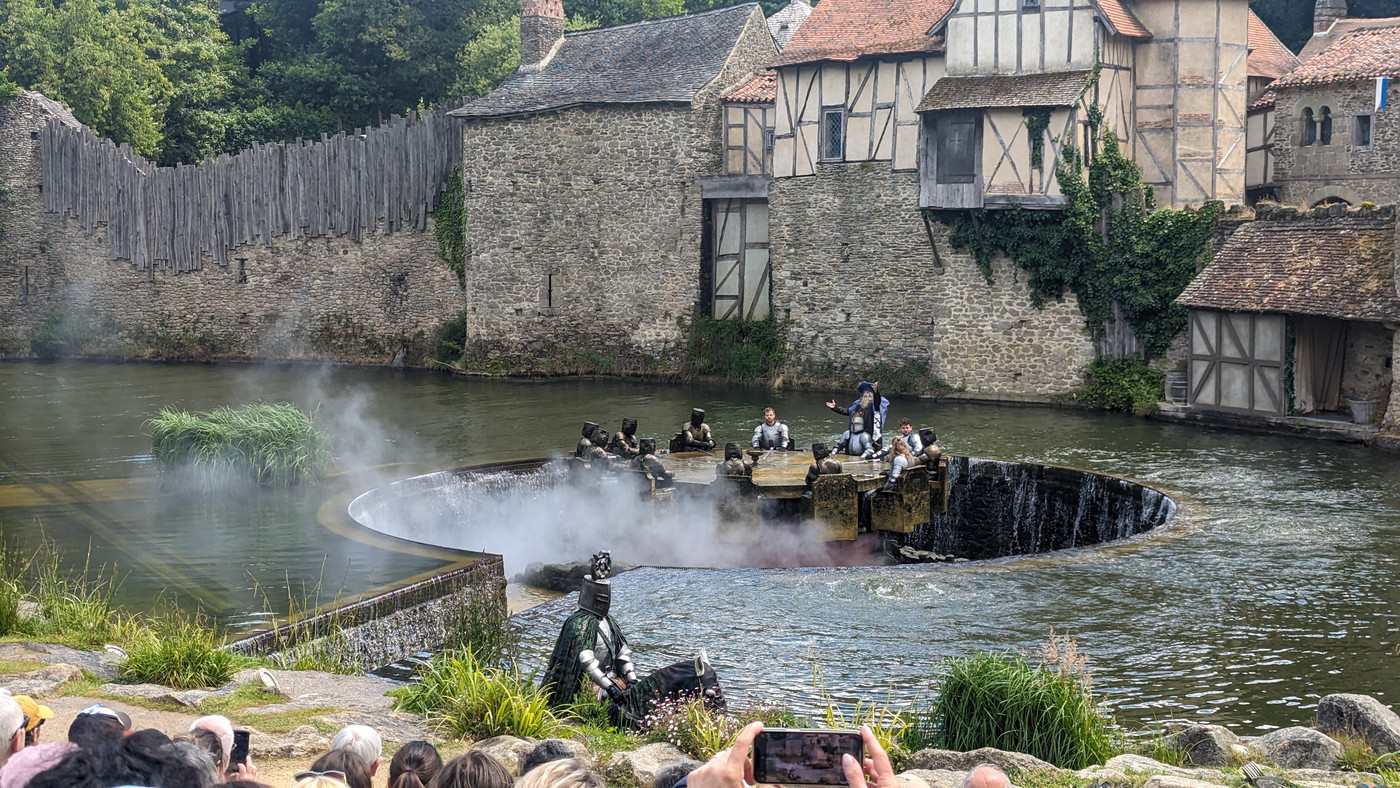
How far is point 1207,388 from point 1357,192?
347 inches

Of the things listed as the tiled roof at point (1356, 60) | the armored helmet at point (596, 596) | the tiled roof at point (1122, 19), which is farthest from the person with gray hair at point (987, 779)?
the tiled roof at point (1356, 60)

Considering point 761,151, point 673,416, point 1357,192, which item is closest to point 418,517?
point 673,416

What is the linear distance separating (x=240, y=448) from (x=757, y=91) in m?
14.9

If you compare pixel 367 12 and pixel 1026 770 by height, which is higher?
pixel 367 12

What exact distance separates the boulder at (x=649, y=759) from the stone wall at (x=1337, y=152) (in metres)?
24.7

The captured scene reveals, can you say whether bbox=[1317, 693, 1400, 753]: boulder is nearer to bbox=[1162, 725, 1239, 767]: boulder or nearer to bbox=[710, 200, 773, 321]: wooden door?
bbox=[1162, 725, 1239, 767]: boulder

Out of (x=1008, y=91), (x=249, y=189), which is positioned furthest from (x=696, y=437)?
(x=249, y=189)

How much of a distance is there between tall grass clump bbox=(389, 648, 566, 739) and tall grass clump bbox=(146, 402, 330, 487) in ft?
31.3

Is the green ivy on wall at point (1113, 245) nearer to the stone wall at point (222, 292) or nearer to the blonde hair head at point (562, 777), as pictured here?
the stone wall at point (222, 292)

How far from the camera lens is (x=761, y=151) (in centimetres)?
2980

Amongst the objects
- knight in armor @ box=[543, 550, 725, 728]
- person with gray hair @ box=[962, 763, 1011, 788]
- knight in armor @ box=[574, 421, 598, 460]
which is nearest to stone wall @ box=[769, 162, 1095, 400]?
knight in armor @ box=[574, 421, 598, 460]

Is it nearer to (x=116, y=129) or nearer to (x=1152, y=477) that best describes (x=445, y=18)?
(x=116, y=129)

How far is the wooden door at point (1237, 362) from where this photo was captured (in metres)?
22.2

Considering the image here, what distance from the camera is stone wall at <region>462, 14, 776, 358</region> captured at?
1179 inches
